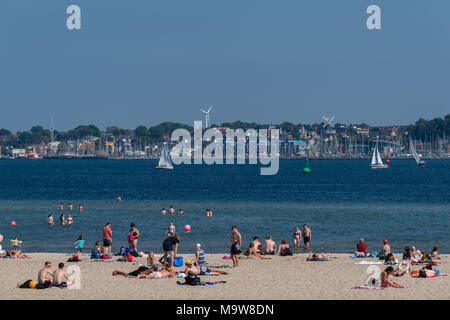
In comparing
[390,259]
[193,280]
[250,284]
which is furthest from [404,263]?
[193,280]

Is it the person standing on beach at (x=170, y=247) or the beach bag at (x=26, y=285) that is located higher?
the person standing on beach at (x=170, y=247)

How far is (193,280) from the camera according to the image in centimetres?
2659

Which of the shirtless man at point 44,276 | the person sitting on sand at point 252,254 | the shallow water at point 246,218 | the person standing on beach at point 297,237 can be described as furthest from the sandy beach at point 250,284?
the shallow water at point 246,218

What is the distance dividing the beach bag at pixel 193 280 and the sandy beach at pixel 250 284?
263 mm

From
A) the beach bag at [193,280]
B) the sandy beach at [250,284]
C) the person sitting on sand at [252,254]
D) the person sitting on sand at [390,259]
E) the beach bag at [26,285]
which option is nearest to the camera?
the sandy beach at [250,284]

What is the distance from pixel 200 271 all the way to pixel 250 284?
8.38 feet

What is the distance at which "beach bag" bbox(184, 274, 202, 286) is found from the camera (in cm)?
2659

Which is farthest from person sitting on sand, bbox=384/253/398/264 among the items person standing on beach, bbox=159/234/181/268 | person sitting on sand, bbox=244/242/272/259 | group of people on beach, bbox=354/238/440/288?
person standing on beach, bbox=159/234/181/268

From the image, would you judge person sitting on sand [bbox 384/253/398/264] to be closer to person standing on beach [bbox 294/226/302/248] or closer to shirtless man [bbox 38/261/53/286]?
person standing on beach [bbox 294/226/302/248]

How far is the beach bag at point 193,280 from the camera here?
26.6m

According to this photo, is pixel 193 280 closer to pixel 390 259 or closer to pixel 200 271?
pixel 200 271

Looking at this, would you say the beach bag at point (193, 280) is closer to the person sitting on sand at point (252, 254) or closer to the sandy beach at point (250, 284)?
the sandy beach at point (250, 284)

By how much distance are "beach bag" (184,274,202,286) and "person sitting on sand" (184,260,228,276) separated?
0.53 m
